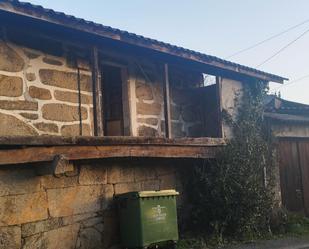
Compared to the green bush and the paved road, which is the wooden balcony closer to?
the green bush

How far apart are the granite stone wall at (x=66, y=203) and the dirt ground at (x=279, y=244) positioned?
188cm

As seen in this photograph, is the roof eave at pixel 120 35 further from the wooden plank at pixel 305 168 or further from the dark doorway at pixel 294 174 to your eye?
the wooden plank at pixel 305 168

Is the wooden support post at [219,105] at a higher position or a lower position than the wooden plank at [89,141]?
higher

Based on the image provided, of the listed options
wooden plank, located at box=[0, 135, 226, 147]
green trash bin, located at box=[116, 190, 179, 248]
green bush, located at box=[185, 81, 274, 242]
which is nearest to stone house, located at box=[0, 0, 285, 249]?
wooden plank, located at box=[0, 135, 226, 147]

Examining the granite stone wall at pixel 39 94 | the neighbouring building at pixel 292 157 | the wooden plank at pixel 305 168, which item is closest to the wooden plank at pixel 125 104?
the granite stone wall at pixel 39 94

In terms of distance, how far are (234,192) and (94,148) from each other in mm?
3011

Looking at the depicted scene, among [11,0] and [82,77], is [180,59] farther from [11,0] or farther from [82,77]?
[11,0]

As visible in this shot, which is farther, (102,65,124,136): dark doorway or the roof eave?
(102,65,124,136): dark doorway

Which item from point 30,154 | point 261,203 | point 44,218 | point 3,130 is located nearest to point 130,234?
point 44,218

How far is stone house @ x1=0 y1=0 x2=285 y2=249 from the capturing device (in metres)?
5.63

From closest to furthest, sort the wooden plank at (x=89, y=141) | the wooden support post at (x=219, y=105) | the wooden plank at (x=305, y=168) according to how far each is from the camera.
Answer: the wooden plank at (x=89, y=141) < the wooden support post at (x=219, y=105) < the wooden plank at (x=305, y=168)

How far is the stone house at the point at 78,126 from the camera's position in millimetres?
5633

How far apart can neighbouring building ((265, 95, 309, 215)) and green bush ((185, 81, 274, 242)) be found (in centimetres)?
154

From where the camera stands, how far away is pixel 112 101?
8570 millimetres
